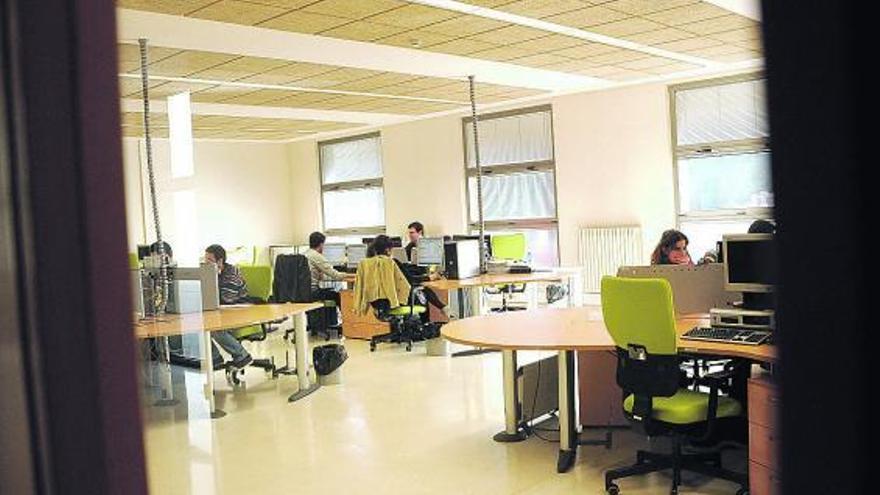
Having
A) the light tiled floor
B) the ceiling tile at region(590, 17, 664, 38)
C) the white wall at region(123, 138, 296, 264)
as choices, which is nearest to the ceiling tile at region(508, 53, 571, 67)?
the ceiling tile at region(590, 17, 664, 38)

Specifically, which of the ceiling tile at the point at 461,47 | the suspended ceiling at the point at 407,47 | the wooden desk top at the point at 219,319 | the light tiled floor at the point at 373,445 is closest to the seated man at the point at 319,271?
the suspended ceiling at the point at 407,47

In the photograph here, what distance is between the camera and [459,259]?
774 cm

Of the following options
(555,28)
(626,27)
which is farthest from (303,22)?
(626,27)

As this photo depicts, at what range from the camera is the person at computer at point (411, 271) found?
25.6ft

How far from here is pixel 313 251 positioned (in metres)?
8.51

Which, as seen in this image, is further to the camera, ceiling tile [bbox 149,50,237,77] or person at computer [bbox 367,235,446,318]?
person at computer [bbox 367,235,446,318]

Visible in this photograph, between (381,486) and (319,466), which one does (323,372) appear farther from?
(381,486)

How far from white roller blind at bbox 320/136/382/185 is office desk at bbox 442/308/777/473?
291 inches

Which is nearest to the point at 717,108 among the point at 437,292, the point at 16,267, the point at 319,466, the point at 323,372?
the point at 437,292

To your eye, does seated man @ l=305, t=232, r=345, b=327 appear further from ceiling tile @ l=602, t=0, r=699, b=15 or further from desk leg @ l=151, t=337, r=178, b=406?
ceiling tile @ l=602, t=0, r=699, b=15

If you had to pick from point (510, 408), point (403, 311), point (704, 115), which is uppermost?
point (704, 115)

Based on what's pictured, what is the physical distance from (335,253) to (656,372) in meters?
7.40

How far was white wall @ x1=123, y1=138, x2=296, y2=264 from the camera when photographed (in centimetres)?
1056

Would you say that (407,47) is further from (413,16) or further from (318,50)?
(413,16)
